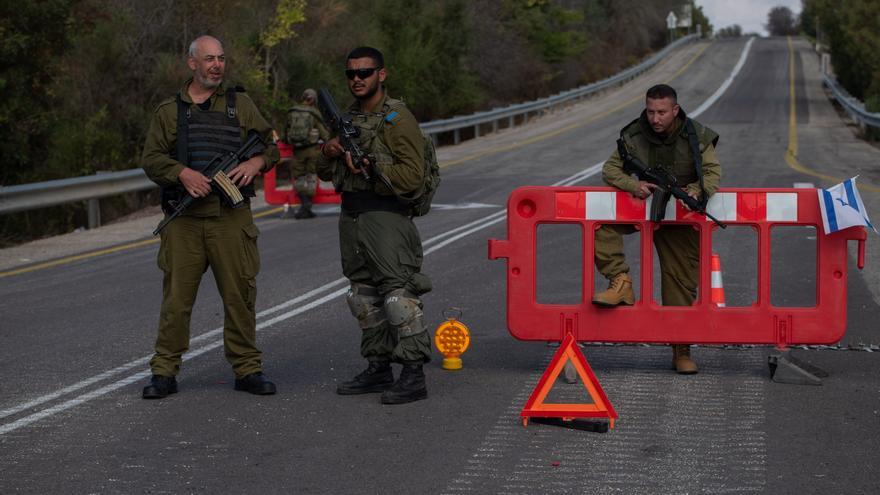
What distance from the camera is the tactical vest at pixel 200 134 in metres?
7.43

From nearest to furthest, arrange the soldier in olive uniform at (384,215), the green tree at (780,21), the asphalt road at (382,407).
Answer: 1. the asphalt road at (382,407)
2. the soldier in olive uniform at (384,215)
3. the green tree at (780,21)

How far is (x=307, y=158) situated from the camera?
17.8m

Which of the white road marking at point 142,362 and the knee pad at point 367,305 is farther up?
the knee pad at point 367,305

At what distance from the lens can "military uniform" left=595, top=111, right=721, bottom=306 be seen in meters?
8.05

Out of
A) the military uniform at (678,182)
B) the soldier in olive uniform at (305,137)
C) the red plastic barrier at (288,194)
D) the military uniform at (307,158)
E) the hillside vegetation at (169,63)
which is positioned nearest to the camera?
the military uniform at (678,182)

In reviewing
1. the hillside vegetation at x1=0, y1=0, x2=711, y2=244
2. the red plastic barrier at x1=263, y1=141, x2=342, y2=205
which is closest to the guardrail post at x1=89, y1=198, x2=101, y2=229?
the hillside vegetation at x1=0, y1=0, x2=711, y2=244

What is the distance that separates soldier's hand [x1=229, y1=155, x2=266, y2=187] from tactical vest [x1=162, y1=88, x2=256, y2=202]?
0.50ft

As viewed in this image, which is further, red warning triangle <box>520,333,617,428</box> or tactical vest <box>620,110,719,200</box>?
tactical vest <box>620,110,719,200</box>

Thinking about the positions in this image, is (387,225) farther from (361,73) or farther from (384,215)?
(361,73)

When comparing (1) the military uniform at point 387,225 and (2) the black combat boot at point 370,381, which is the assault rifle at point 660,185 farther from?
(2) the black combat boot at point 370,381

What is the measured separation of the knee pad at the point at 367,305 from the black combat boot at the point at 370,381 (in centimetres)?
26

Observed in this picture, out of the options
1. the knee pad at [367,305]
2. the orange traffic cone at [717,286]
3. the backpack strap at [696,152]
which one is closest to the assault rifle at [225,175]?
the knee pad at [367,305]

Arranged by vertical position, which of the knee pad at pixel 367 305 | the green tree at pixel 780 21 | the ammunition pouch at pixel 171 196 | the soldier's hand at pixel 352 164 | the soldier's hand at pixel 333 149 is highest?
the green tree at pixel 780 21

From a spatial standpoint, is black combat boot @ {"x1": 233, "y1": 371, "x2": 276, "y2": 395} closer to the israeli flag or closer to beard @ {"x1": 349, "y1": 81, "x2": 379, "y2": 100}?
beard @ {"x1": 349, "y1": 81, "x2": 379, "y2": 100}
